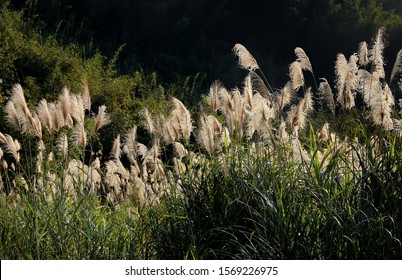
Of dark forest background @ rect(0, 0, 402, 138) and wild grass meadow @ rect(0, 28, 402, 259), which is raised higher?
dark forest background @ rect(0, 0, 402, 138)

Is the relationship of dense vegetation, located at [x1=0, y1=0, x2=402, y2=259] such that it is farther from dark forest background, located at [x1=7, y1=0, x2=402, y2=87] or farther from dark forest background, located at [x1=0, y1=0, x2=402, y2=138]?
dark forest background, located at [x1=7, y1=0, x2=402, y2=87]

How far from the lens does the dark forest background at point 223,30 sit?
24.5 meters

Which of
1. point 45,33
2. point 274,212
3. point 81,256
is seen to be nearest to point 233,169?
point 274,212

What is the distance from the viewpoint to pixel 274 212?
5.11 metres

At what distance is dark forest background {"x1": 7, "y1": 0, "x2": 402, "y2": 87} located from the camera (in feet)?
80.4

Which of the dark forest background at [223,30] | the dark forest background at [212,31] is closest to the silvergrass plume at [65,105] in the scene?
the dark forest background at [212,31]

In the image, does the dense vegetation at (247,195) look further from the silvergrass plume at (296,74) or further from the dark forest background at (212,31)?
the dark forest background at (212,31)

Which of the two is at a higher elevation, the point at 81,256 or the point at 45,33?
the point at 45,33

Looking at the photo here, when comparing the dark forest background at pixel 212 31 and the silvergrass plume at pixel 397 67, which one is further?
the dark forest background at pixel 212 31

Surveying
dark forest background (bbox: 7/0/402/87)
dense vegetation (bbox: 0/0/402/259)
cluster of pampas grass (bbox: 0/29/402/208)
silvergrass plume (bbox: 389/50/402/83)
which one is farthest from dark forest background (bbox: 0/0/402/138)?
silvergrass plume (bbox: 389/50/402/83)

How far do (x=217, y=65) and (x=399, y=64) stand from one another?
1889 cm

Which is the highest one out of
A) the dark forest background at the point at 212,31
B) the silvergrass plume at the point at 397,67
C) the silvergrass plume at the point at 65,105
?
the dark forest background at the point at 212,31

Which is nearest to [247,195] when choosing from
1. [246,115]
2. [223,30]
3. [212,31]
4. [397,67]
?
[246,115]

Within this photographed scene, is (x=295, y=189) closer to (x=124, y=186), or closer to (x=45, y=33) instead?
(x=124, y=186)
